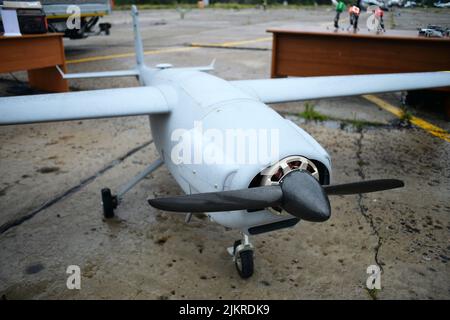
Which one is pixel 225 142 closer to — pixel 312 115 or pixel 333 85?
pixel 333 85

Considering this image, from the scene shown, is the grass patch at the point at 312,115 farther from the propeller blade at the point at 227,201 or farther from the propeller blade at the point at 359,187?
the propeller blade at the point at 227,201

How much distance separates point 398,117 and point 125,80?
8.88 metres

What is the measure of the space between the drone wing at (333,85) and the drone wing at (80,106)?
1342 millimetres

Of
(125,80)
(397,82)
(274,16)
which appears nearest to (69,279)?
(397,82)

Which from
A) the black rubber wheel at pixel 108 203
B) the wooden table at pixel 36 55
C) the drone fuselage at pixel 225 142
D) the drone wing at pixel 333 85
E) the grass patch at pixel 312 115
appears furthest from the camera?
the grass patch at pixel 312 115

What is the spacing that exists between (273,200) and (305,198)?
238mm

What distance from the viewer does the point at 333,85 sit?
16.9ft

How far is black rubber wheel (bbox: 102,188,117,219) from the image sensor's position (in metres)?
4.56

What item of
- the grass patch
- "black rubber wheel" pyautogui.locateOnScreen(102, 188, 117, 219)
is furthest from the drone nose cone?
the grass patch

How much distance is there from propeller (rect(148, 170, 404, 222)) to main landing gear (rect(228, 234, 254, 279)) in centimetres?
110

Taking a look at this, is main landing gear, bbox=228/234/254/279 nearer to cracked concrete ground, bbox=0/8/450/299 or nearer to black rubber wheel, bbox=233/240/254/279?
black rubber wheel, bbox=233/240/254/279

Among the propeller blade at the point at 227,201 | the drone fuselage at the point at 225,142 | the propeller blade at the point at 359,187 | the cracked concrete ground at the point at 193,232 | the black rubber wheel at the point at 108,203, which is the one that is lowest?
the cracked concrete ground at the point at 193,232

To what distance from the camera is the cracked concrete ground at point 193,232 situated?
3.53m

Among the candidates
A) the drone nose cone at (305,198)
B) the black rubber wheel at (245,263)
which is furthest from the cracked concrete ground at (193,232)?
the drone nose cone at (305,198)
